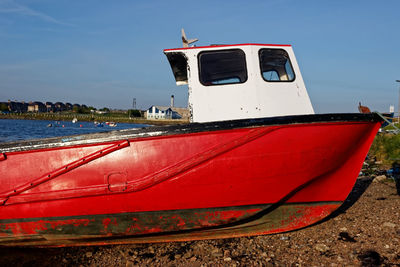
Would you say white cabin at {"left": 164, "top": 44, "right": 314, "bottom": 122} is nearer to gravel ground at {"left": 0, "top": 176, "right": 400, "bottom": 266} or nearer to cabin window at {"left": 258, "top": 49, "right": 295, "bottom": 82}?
cabin window at {"left": 258, "top": 49, "right": 295, "bottom": 82}

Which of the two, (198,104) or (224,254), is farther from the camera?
(198,104)

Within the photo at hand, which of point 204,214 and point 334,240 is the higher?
point 204,214

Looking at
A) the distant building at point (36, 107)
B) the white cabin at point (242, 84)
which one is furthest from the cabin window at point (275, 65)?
the distant building at point (36, 107)

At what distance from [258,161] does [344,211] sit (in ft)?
8.42

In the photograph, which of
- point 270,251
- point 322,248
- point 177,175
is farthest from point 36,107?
point 322,248

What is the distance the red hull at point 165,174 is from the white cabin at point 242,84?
0.63 meters

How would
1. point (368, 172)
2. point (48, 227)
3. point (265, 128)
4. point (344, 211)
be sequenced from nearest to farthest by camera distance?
point (265, 128)
point (48, 227)
point (344, 211)
point (368, 172)

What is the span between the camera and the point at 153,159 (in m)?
3.69

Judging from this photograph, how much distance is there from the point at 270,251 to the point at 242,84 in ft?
7.63

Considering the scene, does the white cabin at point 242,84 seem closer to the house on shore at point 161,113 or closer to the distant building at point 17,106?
the house on shore at point 161,113

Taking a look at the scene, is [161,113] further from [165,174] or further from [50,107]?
[50,107]

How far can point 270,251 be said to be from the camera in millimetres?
3854

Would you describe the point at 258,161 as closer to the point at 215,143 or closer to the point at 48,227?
the point at 215,143

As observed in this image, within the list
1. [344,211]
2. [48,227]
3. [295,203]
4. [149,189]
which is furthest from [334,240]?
[48,227]
